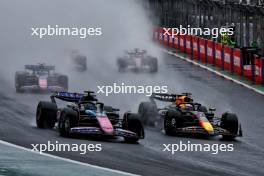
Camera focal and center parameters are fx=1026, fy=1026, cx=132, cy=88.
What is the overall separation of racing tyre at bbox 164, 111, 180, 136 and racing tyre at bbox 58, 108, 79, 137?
2.89 meters

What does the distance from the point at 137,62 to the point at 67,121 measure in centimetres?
1909

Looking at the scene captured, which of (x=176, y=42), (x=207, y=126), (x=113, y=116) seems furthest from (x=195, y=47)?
(x=113, y=116)

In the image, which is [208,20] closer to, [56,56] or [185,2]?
[185,2]

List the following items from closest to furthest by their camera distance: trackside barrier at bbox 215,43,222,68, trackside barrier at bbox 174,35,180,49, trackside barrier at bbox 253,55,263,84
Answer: trackside barrier at bbox 253,55,263,84
trackside barrier at bbox 215,43,222,68
trackside barrier at bbox 174,35,180,49

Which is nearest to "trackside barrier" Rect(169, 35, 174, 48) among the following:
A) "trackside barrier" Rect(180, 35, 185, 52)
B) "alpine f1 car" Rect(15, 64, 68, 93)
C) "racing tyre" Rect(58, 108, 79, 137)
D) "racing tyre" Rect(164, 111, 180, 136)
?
"trackside barrier" Rect(180, 35, 185, 52)

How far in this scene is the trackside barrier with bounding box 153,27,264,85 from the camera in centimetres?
4019

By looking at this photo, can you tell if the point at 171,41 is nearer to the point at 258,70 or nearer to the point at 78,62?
the point at 78,62

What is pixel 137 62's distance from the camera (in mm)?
43188

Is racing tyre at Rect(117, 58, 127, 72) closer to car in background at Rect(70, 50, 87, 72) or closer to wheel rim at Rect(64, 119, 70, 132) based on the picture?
car in background at Rect(70, 50, 87, 72)

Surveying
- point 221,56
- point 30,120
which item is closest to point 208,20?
point 221,56

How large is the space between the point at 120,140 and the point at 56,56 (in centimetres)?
2029

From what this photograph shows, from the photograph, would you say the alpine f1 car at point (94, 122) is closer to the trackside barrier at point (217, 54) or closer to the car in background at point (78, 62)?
the trackside barrier at point (217, 54)

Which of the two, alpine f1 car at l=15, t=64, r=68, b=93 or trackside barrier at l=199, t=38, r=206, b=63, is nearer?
alpine f1 car at l=15, t=64, r=68, b=93

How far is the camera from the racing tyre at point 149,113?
2755 cm
